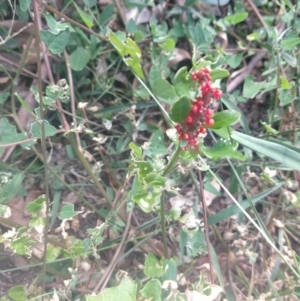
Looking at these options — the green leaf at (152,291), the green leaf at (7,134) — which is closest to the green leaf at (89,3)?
the green leaf at (7,134)

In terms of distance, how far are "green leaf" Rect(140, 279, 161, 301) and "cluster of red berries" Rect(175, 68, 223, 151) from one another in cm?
27

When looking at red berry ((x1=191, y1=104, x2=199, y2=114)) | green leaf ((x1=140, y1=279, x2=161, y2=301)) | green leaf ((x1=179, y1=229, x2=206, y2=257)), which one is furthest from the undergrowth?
red berry ((x1=191, y1=104, x2=199, y2=114))

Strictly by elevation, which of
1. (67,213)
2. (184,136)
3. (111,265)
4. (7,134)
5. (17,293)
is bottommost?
(111,265)

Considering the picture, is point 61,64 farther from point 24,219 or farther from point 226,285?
point 226,285

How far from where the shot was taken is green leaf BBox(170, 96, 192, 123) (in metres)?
0.56

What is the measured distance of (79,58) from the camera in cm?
116

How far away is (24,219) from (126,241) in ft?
0.80

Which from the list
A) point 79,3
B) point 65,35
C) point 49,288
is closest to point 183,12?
point 79,3

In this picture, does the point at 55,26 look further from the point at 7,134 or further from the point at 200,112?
the point at 200,112

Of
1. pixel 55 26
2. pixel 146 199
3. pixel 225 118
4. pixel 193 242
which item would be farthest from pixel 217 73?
pixel 193 242

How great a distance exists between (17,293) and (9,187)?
0.22 m

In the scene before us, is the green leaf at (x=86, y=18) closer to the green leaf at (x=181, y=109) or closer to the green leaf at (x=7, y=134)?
the green leaf at (x=7, y=134)

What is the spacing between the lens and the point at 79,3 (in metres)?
1.20

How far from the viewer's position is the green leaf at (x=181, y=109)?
0.56m
